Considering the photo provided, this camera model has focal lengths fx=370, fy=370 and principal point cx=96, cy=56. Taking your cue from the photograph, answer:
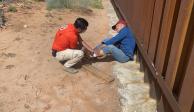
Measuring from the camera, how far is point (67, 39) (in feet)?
22.0

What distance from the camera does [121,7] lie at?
9125 millimetres

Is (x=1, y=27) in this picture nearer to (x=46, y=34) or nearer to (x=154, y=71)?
(x=46, y=34)

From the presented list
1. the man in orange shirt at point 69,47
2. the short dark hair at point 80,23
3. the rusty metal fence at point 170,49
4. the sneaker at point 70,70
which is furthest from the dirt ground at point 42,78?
the rusty metal fence at point 170,49

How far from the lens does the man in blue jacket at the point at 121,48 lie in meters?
7.19

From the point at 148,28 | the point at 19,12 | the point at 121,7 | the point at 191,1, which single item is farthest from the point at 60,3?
the point at 191,1

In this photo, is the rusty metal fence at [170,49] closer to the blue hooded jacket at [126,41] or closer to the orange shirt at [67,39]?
the blue hooded jacket at [126,41]

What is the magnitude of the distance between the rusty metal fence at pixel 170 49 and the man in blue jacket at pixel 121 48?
798 mm

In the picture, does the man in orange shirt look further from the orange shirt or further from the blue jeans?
the blue jeans

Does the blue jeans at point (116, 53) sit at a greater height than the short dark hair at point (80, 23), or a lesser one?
lesser

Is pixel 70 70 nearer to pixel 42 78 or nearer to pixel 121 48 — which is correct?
pixel 42 78

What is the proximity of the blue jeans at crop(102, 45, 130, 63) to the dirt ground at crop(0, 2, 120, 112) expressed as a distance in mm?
184

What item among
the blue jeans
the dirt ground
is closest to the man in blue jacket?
the blue jeans

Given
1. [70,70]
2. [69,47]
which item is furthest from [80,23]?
[70,70]

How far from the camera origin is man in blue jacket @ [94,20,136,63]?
7.19 meters
